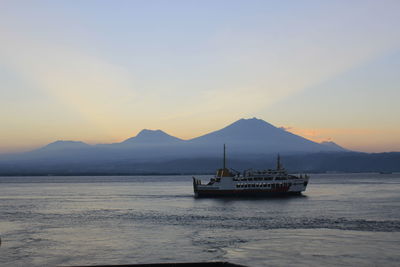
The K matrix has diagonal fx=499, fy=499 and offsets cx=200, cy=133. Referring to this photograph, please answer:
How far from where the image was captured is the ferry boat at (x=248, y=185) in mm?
106688

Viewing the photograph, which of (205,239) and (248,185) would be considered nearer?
(205,239)

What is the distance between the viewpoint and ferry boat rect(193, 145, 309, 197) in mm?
106688

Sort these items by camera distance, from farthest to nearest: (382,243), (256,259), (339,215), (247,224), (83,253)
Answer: (339,215) → (247,224) → (382,243) → (83,253) → (256,259)

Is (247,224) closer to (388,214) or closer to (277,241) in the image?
(277,241)

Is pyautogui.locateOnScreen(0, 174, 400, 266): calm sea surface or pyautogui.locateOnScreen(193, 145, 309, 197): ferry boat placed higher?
pyautogui.locateOnScreen(193, 145, 309, 197): ferry boat

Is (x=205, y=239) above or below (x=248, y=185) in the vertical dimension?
below

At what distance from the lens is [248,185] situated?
108 meters

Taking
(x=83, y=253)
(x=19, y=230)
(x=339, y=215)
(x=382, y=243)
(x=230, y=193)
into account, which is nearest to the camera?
(x=83, y=253)

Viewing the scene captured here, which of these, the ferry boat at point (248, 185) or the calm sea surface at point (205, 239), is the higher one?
the ferry boat at point (248, 185)

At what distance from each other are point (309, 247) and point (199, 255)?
880 cm

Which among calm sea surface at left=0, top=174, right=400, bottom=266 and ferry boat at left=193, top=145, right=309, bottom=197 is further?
ferry boat at left=193, top=145, right=309, bottom=197

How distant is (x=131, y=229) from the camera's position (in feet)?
169

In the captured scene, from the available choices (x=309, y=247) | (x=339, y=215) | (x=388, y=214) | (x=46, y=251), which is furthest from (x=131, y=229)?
(x=388, y=214)

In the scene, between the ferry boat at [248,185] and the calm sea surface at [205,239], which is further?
the ferry boat at [248,185]
